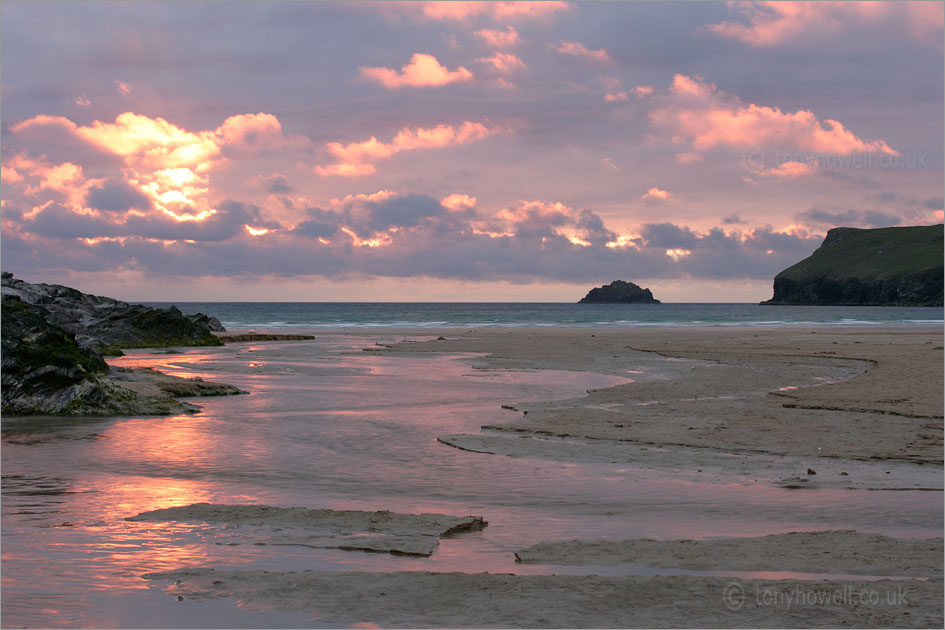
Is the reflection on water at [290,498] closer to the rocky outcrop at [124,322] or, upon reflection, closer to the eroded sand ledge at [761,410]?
the eroded sand ledge at [761,410]

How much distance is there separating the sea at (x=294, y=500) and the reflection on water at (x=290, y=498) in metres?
0.03

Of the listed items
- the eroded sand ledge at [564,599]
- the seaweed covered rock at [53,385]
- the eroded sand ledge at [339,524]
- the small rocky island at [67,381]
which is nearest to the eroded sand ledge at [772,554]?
the eroded sand ledge at [564,599]

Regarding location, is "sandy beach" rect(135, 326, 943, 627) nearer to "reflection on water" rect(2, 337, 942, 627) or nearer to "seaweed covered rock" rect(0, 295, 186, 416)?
"reflection on water" rect(2, 337, 942, 627)

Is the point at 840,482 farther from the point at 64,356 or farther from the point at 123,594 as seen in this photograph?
the point at 64,356

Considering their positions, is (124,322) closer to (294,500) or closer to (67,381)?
(67,381)

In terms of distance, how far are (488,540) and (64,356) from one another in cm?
1448

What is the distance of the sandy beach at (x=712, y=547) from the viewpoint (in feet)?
21.3

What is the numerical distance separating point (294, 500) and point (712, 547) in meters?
5.07

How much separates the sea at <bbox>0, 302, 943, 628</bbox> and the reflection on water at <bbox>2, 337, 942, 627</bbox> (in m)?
0.03

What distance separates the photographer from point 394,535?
28.6 feet

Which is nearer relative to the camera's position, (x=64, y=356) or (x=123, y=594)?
(x=123, y=594)

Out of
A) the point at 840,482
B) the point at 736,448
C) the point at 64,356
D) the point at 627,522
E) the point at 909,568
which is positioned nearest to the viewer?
the point at 909,568

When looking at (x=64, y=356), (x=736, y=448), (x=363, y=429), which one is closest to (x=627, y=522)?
(x=736, y=448)

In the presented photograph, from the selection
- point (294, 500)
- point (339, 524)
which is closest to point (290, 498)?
point (294, 500)
